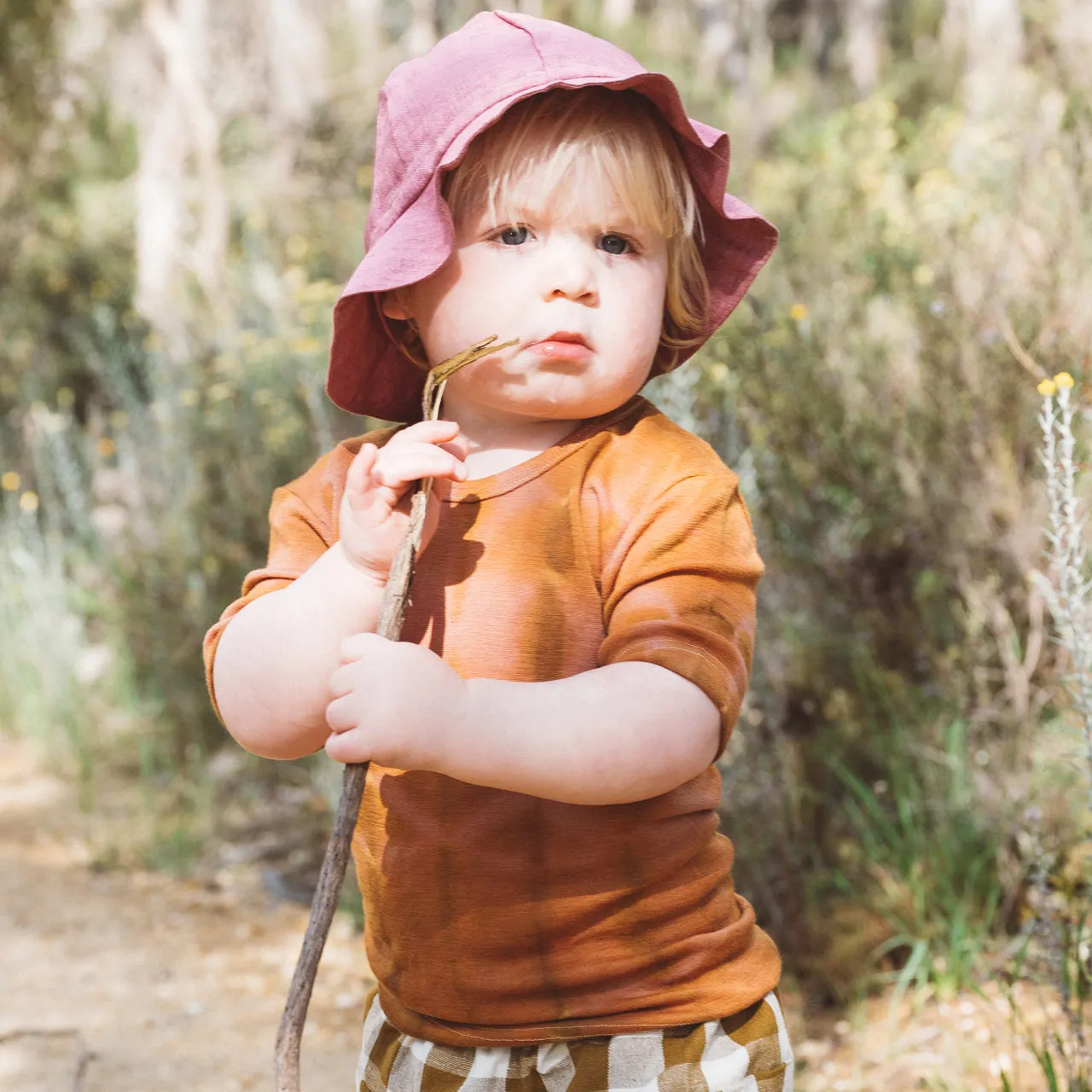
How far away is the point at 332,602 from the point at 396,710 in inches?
6.8

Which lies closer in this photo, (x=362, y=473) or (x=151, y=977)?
(x=362, y=473)

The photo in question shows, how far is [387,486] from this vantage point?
3.85 feet

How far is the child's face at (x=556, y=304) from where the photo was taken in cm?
123

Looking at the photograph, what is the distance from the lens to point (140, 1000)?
113 inches

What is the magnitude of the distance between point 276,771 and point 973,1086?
231 cm

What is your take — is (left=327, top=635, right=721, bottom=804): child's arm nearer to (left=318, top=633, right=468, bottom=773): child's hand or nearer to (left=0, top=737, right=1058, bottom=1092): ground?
(left=318, top=633, right=468, bottom=773): child's hand

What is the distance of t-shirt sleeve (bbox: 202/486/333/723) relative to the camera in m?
1.32

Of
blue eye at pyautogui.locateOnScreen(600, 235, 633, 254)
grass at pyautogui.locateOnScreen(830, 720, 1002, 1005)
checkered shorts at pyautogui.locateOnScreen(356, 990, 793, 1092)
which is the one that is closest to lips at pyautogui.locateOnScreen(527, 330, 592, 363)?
blue eye at pyautogui.locateOnScreen(600, 235, 633, 254)

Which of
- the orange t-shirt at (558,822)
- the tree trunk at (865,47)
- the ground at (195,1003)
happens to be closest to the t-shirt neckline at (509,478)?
the orange t-shirt at (558,822)

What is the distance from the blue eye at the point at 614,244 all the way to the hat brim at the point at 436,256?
4.9 inches

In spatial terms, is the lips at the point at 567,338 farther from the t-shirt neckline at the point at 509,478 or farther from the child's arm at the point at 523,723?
the child's arm at the point at 523,723

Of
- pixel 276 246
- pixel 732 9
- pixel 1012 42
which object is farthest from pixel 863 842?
pixel 732 9

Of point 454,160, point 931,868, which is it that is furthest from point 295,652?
point 931,868

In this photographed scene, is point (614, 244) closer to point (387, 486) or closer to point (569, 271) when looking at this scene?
point (569, 271)
